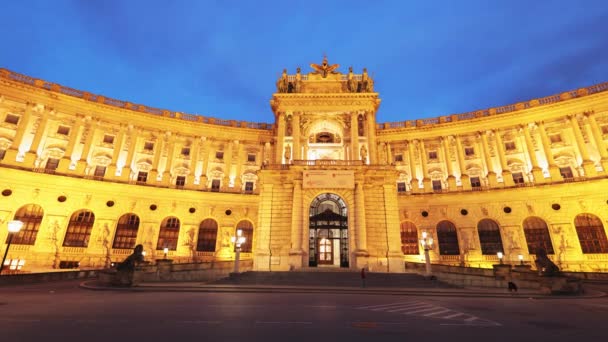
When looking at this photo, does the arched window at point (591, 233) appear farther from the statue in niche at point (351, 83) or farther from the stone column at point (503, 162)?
the statue in niche at point (351, 83)

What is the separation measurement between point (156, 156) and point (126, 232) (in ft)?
34.0

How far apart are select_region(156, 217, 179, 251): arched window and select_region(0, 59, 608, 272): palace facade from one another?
0.18 metres

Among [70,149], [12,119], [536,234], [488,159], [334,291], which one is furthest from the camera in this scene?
[488,159]

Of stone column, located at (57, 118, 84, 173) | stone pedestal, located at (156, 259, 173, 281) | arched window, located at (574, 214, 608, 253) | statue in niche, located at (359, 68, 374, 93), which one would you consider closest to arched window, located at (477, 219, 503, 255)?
arched window, located at (574, 214, 608, 253)

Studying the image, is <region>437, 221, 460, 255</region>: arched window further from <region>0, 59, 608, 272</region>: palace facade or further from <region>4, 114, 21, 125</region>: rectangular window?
<region>4, 114, 21, 125</region>: rectangular window

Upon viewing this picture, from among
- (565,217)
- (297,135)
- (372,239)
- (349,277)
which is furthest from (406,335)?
(565,217)

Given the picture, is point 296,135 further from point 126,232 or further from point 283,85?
point 126,232

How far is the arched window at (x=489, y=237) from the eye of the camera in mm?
33438

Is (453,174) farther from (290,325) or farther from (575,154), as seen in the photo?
(290,325)

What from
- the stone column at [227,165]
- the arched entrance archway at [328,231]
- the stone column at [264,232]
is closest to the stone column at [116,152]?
the stone column at [227,165]

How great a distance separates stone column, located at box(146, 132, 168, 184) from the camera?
121ft

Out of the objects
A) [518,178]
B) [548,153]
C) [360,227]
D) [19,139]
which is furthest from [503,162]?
[19,139]

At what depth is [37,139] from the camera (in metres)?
33.1

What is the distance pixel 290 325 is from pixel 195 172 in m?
35.2
